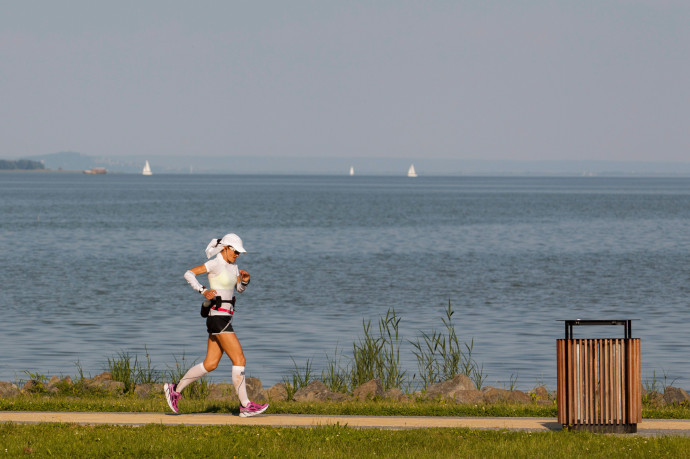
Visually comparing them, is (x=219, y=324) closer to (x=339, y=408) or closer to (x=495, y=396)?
(x=339, y=408)

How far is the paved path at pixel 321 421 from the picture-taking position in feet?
41.0

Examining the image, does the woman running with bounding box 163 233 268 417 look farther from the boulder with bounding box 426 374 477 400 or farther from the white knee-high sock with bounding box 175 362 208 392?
the boulder with bounding box 426 374 477 400

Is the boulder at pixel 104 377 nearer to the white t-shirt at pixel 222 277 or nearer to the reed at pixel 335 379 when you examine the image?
the reed at pixel 335 379

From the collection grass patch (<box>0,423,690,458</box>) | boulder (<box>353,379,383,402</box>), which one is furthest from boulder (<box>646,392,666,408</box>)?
grass patch (<box>0,423,690,458</box>)

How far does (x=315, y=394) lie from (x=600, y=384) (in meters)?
5.60

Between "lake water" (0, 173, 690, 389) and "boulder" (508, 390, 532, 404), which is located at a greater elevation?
"boulder" (508, 390, 532, 404)

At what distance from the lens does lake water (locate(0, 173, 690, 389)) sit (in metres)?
24.8

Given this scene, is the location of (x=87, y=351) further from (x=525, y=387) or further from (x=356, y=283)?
(x=356, y=283)

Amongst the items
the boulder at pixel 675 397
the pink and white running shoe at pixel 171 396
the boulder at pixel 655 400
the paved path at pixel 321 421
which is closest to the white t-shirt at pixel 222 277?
the pink and white running shoe at pixel 171 396

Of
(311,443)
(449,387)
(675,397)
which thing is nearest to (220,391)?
(449,387)

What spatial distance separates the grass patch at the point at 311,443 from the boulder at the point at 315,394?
4198 mm

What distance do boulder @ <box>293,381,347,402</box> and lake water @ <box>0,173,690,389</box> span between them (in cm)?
412

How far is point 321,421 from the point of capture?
12.8m

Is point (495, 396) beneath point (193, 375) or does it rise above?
beneath
